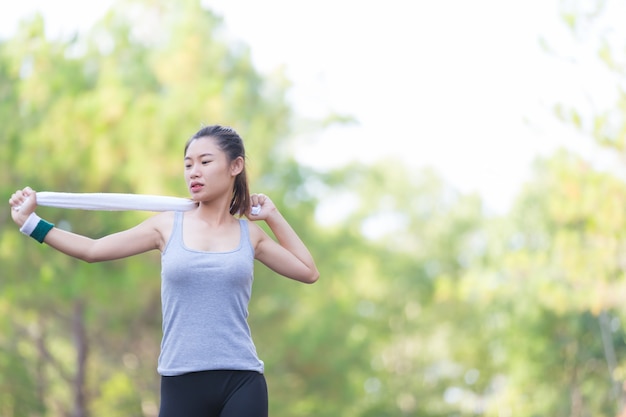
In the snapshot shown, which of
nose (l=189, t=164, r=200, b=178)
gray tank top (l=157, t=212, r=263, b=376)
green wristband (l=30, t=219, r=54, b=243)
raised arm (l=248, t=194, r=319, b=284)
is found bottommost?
gray tank top (l=157, t=212, r=263, b=376)

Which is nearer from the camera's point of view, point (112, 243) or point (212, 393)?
point (212, 393)

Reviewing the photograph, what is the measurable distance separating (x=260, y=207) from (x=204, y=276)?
480 millimetres

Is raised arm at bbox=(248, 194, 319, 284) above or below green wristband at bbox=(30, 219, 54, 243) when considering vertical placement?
below

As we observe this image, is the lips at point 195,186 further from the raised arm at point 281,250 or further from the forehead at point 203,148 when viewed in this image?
the raised arm at point 281,250

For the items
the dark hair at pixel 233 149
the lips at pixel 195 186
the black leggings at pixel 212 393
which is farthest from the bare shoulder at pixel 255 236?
the black leggings at pixel 212 393

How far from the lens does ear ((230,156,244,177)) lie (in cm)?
356

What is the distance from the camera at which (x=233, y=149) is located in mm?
3555

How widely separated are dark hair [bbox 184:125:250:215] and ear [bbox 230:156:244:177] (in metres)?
0.01

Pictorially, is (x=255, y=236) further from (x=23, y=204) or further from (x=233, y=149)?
(x=23, y=204)

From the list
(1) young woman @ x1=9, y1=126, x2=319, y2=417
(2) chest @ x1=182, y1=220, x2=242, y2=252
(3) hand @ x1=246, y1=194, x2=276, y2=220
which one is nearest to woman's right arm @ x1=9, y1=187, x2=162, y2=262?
(1) young woman @ x1=9, y1=126, x2=319, y2=417

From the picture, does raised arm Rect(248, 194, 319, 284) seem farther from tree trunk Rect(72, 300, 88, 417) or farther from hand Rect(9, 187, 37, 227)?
tree trunk Rect(72, 300, 88, 417)

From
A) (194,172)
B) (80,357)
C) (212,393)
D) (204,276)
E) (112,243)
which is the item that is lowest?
(80,357)

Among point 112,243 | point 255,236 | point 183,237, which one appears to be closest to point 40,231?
point 112,243

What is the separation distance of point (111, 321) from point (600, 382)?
16.8 meters
